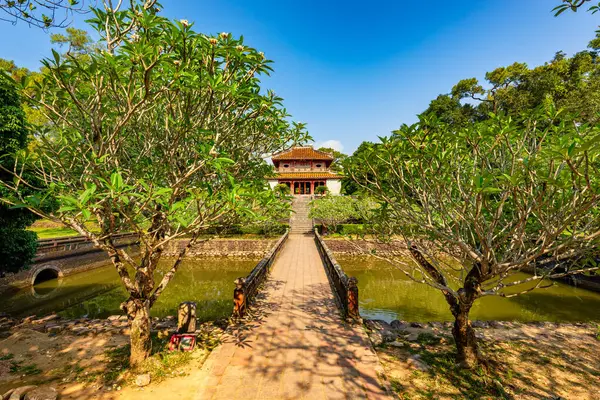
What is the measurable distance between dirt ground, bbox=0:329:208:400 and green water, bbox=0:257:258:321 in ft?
10.4

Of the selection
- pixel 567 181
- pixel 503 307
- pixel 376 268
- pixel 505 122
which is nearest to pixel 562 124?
pixel 505 122

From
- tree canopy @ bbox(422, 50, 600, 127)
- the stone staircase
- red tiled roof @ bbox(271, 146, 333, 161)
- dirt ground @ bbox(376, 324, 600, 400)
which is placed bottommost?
dirt ground @ bbox(376, 324, 600, 400)

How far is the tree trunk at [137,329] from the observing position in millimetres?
4488

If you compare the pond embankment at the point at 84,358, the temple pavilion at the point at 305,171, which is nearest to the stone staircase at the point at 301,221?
the temple pavilion at the point at 305,171

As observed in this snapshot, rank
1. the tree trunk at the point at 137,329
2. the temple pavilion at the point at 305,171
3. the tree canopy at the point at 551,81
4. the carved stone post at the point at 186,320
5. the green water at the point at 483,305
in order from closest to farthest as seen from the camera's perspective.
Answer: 1. the tree trunk at the point at 137,329
2. the carved stone post at the point at 186,320
3. the green water at the point at 483,305
4. the tree canopy at the point at 551,81
5. the temple pavilion at the point at 305,171

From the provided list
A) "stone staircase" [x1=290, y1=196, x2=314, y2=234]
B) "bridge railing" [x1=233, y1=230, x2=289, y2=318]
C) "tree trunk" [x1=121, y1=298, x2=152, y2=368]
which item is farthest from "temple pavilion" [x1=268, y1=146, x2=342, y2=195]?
"tree trunk" [x1=121, y1=298, x2=152, y2=368]

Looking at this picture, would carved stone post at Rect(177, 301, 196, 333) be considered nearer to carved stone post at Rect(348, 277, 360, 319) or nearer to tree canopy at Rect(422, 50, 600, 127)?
carved stone post at Rect(348, 277, 360, 319)

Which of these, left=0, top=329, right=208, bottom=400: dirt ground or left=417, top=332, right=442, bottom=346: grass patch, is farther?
left=417, top=332, right=442, bottom=346: grass patch

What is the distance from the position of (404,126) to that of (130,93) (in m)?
3.57

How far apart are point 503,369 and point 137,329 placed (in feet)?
21.2

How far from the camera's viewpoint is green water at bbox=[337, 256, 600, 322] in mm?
9266

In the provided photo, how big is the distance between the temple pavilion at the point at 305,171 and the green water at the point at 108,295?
20.0m

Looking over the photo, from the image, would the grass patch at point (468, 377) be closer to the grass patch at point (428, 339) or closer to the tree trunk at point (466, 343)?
the tree trunk at point (466, 343)

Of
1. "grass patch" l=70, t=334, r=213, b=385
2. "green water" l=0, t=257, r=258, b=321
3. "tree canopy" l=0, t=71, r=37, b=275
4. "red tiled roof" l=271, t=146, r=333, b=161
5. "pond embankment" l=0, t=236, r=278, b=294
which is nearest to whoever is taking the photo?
"grass patch" l=70, t=334, r=213, b=385
